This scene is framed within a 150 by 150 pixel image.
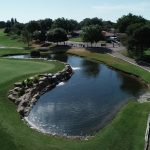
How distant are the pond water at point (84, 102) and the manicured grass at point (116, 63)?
74.9 inches

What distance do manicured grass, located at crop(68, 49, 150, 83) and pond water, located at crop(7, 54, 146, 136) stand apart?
1904 mm

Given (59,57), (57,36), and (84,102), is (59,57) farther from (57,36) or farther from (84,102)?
(84,102)

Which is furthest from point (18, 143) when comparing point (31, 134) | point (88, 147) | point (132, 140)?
point (132, 140)

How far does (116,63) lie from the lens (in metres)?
84.8

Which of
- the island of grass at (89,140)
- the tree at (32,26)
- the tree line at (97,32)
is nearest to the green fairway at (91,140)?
the island of grass at (89,140)

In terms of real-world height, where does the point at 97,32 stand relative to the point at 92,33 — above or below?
above

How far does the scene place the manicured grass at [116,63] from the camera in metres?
70.6

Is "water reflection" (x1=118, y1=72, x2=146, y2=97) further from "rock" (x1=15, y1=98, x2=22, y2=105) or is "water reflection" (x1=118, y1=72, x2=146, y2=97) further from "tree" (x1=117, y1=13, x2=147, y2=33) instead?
"tree" (x1=117, y1=13, x2=147, y2=33)

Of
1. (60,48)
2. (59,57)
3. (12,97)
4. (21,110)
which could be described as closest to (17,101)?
(12,97)

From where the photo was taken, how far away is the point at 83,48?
11300 centimetres

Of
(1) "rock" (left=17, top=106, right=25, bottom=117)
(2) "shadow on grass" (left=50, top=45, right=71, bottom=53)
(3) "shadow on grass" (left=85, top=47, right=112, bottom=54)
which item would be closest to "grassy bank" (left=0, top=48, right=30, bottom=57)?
(2) "shadow on grass" (left=50, top=45, right=71, bottom=53)

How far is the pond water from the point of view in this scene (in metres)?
43.7

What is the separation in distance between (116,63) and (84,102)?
109 ft

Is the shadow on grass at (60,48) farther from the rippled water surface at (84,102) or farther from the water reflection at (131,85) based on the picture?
the water reflection at (131,85)
